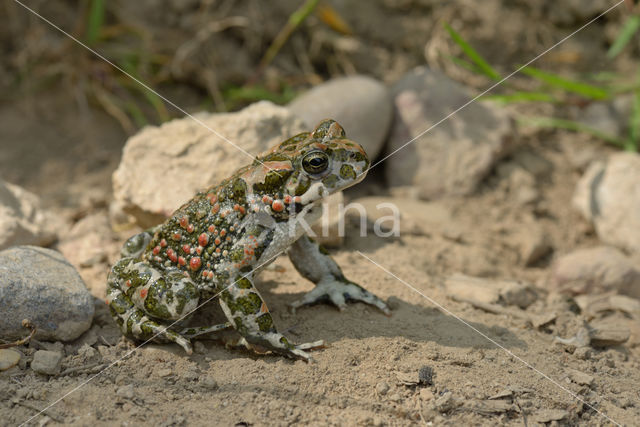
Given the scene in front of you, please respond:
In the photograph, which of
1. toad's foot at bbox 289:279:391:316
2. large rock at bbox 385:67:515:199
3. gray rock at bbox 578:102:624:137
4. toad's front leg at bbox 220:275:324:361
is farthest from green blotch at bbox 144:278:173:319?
gray rock at bbox 578:102:624:137

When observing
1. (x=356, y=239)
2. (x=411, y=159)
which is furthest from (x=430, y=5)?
(x=356, y=239)

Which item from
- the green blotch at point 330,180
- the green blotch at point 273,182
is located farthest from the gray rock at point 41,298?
the green blotch at point 330,180

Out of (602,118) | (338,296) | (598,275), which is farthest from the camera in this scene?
(602,118)

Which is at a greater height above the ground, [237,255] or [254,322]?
[237,255]

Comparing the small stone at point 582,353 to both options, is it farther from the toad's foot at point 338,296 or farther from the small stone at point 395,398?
the small stone at point 395,398

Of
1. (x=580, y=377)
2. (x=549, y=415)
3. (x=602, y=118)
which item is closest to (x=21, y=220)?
(x=549, y=415)

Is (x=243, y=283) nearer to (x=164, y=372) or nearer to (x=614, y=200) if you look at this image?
(x=164, y=372)
